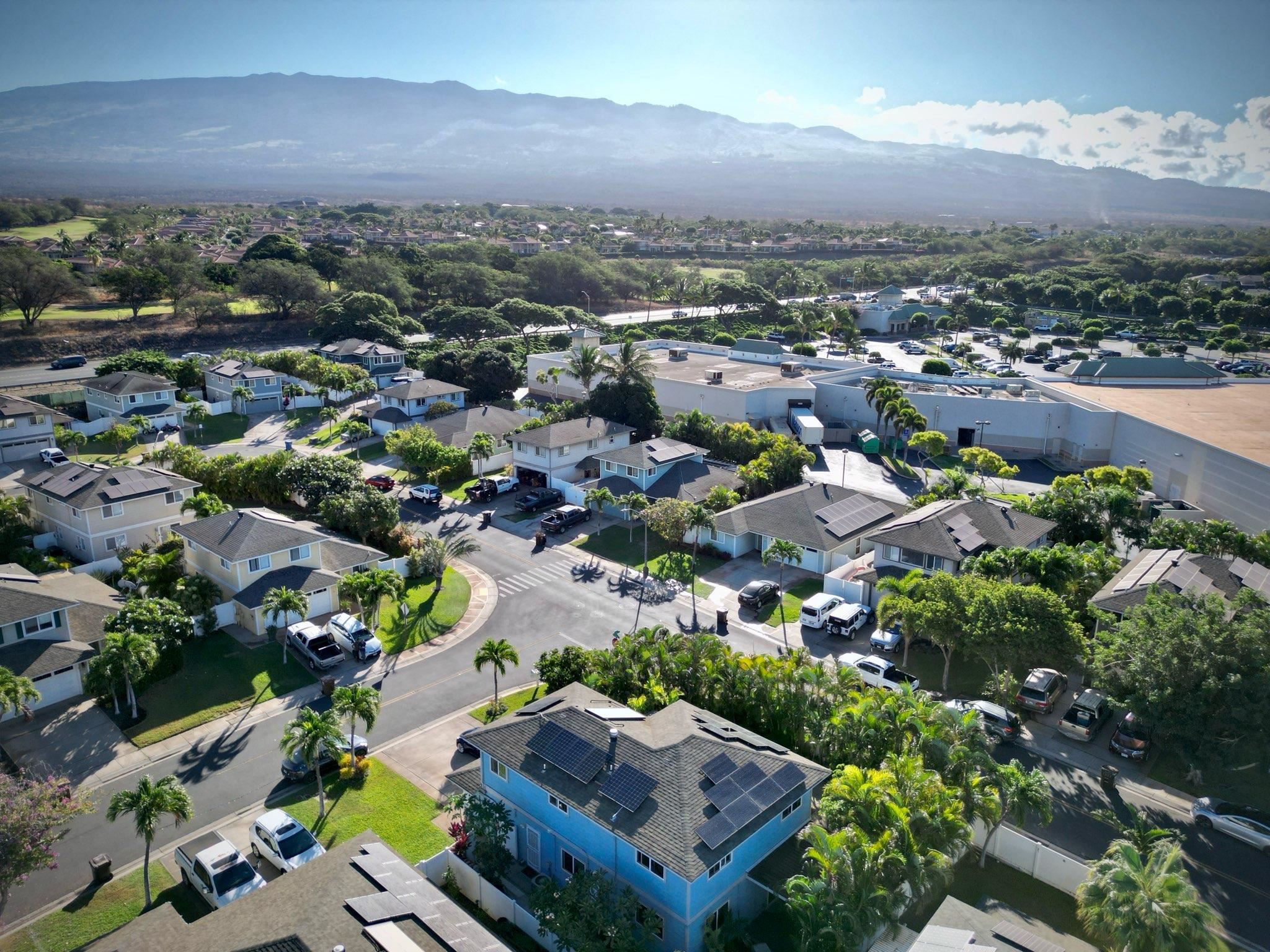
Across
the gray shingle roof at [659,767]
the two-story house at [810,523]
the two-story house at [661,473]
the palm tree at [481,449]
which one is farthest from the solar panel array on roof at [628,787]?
the palm tree at [481,449]

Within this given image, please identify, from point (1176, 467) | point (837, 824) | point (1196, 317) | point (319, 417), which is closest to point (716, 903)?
point (837, 824)

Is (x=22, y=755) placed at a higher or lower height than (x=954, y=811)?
lower

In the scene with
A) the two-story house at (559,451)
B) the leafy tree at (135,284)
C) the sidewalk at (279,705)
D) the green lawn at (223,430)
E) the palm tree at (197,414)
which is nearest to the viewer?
the sidewalk at (279,705)

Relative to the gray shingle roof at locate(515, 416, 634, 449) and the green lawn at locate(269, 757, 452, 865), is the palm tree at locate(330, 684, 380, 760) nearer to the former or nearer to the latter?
the green lawn at locate(269, 757, 452, 865)

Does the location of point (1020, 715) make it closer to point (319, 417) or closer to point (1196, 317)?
point (319, 417)

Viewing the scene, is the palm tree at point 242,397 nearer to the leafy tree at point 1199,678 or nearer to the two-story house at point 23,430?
the two-story house at point 23,430

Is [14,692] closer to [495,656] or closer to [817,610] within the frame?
[495,656]
